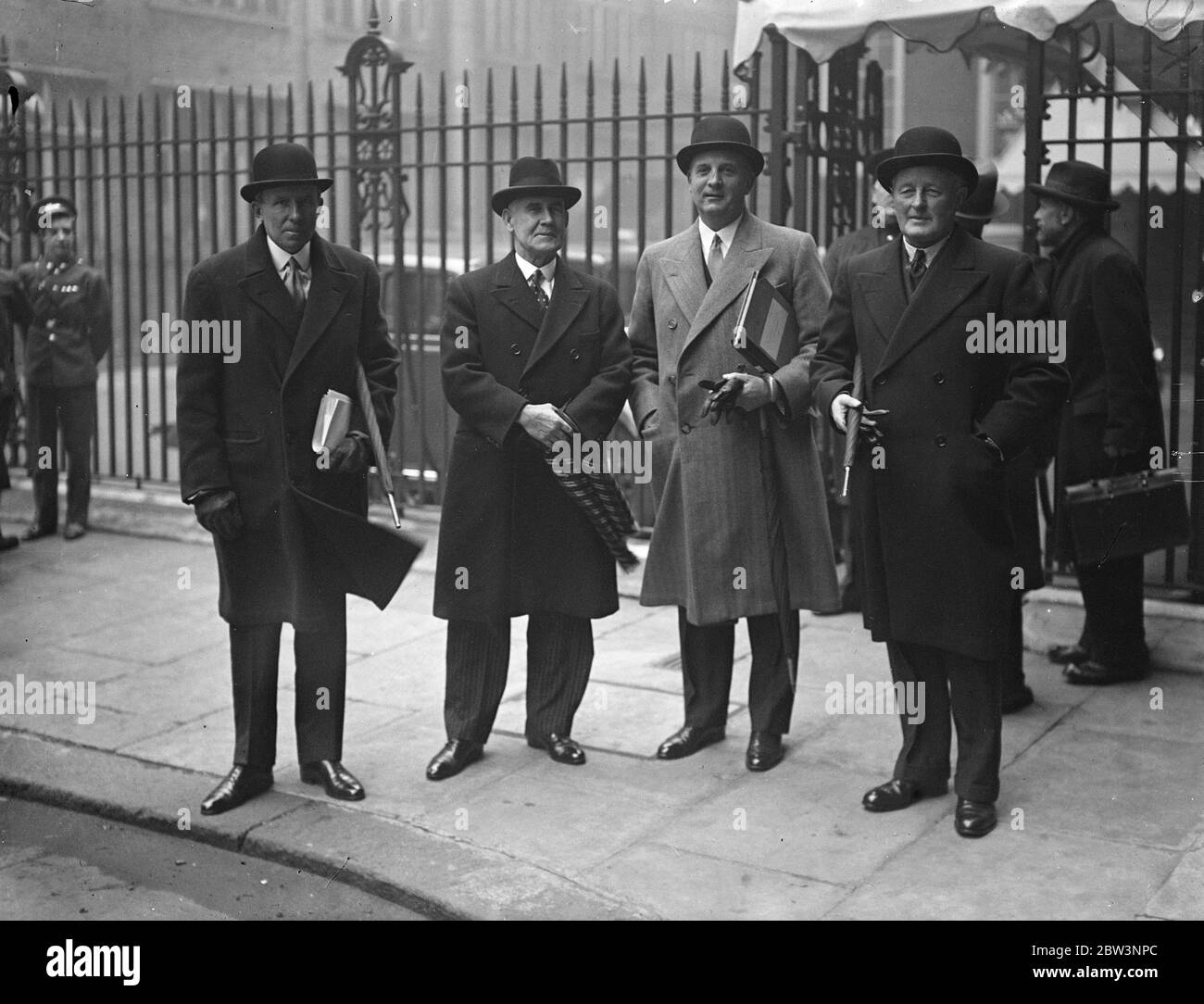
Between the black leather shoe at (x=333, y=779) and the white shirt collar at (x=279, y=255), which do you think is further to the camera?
the black leather shoe at (x=333, y=779)

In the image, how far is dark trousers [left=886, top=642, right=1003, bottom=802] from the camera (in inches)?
198

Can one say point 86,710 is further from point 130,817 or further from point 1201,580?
point 1201,580

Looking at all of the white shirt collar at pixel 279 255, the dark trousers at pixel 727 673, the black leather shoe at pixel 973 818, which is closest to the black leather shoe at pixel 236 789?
the dark trousers at pixel 727 673

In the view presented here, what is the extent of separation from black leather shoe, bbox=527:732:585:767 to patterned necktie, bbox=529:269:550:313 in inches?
62.6

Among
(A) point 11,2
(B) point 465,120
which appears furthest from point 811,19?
(A) point 11,2

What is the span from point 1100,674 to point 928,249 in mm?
2510

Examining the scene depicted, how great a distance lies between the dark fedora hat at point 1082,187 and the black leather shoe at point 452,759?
3252 millimetres

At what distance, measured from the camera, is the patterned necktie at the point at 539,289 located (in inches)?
222

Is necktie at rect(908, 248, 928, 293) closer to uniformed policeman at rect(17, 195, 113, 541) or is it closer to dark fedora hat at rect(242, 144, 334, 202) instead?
dark fedora hat at rect(242, 144, 334, 202)

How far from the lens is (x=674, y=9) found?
2362cm

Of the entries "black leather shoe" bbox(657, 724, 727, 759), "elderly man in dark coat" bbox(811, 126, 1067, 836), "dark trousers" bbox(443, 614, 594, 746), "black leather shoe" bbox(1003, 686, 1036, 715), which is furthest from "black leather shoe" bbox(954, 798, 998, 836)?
"dark trousers" bbox(443, 614, 594, 746)

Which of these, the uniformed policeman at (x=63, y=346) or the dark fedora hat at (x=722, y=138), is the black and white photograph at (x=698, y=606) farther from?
the uniformed policeman at (x=63, y=346)
